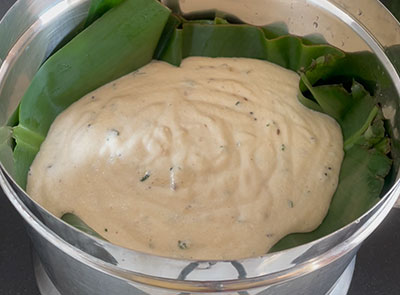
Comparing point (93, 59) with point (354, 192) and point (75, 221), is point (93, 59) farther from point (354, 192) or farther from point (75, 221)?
point (354, 192)

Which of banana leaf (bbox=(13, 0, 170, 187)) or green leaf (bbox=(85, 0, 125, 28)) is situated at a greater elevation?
green leaf (bbox=(85, 0, 125, 28))

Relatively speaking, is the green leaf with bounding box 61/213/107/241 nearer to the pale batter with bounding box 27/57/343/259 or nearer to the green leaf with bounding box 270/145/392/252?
the pale batter with bounding box 27/57/343/259

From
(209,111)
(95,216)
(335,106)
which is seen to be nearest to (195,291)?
(95,216)

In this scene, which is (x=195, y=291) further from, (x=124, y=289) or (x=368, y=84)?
(x=368, y=84)

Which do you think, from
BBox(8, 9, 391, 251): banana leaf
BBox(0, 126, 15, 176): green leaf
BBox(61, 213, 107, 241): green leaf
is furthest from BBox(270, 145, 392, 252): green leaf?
BBox(0, 126, 15, 176): green leaf

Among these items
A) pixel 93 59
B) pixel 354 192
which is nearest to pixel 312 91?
pixel 354 192
